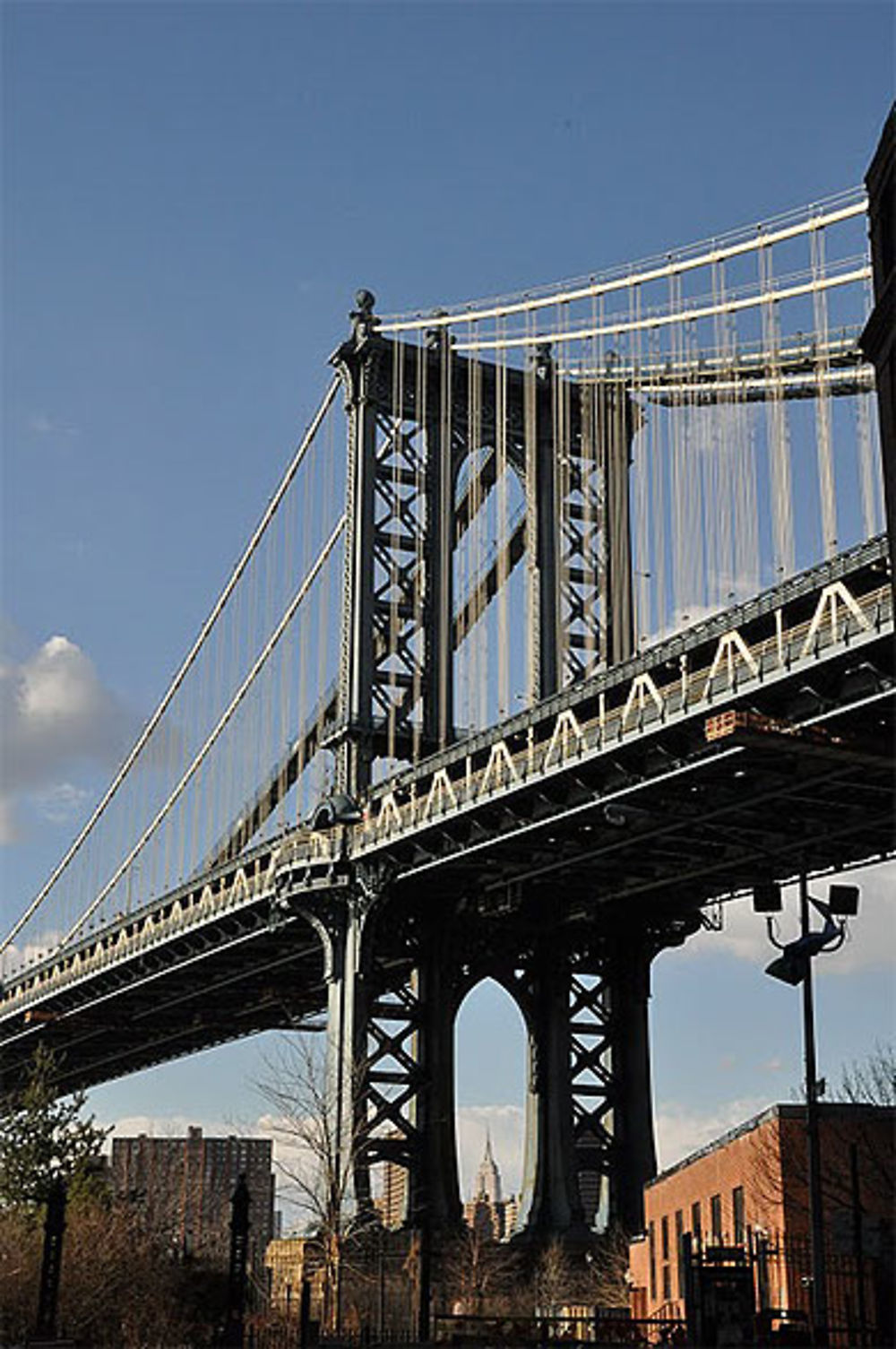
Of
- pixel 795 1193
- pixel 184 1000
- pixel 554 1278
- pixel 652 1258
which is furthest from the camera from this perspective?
pixel 184 1000

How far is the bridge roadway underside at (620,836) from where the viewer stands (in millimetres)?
46312

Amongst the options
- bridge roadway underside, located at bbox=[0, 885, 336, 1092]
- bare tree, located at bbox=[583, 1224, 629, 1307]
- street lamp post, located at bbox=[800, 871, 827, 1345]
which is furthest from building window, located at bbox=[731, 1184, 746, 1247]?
bridge roadway underside, located at bbox=[0, 885, 336, 1092]

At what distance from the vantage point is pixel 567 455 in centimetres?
7312

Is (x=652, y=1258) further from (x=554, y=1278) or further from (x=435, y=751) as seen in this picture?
(x=435, y=751)

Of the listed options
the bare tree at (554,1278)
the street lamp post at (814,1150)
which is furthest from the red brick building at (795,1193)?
the bare tree at (554,1278)

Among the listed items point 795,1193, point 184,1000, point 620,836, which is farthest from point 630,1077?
point 184,1000

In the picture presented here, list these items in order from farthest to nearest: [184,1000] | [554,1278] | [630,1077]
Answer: [184,1000] < [630,1077] < [554,1278]

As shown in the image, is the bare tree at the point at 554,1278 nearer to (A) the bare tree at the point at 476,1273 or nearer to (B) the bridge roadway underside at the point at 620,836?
(A) the bare tree at the point at 476,1273

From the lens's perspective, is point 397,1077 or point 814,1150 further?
point 397,1077

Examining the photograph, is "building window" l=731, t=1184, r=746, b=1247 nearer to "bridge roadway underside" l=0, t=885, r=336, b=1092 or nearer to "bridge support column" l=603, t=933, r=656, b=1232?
"bridge support column" l=603, t=933, r=656, b=1232

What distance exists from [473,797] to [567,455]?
64.2 ft

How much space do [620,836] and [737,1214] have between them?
561 inches

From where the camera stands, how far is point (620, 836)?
5856 cm

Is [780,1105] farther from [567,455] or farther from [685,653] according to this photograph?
[567,455]
